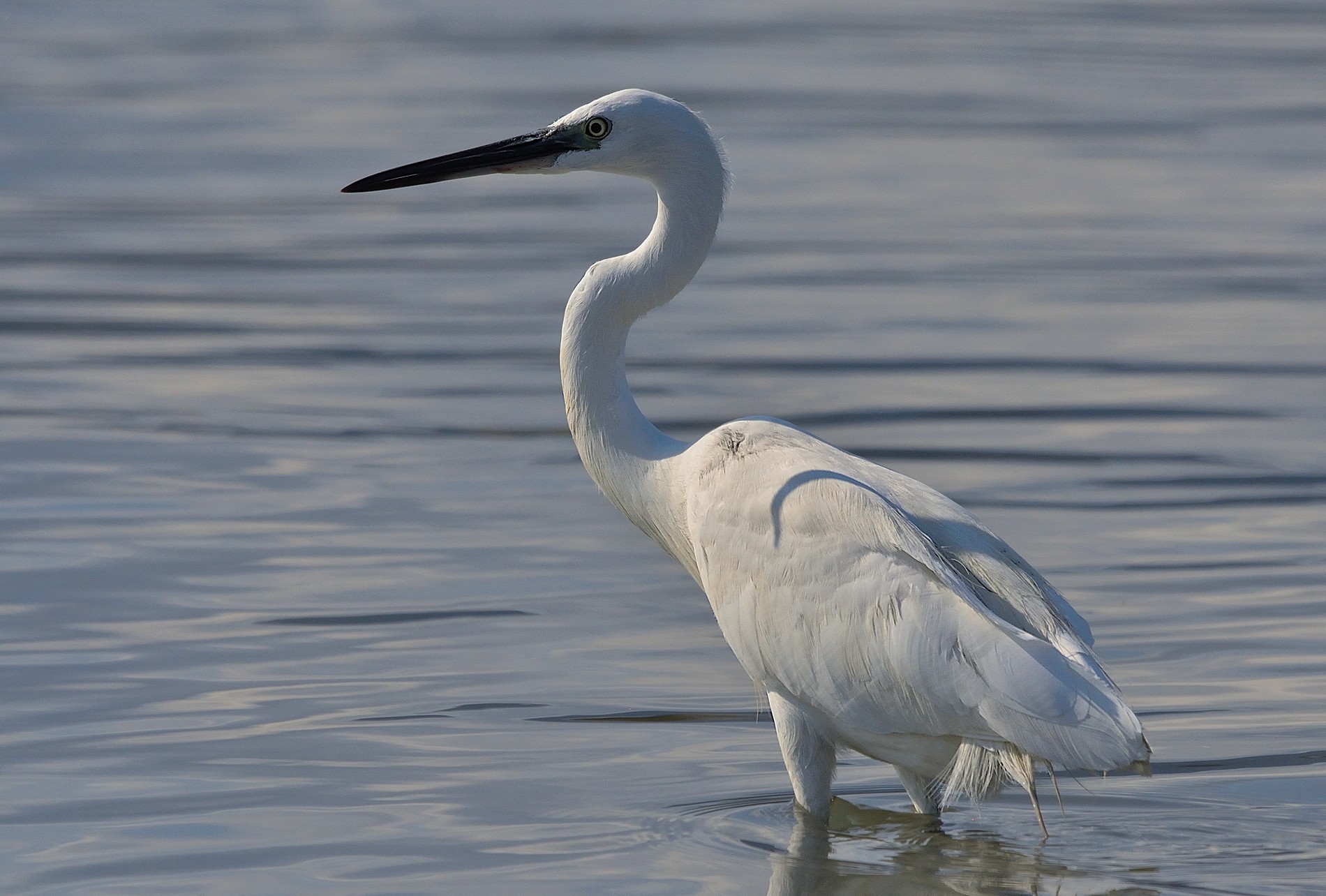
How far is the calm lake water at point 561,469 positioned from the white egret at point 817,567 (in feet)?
1.11

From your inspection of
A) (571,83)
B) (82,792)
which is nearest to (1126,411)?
(82,792)

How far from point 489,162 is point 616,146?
0.41 meters

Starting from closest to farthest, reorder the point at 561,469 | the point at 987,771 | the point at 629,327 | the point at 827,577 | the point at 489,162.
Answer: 1. the point at 987,771
2. the point at 827,577
3. the point at 629,327
4. the point at 489,162
5. the point at 561,469

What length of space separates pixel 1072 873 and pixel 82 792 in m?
2.58

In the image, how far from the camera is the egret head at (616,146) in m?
5.96

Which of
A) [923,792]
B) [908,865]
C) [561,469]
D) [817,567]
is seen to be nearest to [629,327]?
[817,567]

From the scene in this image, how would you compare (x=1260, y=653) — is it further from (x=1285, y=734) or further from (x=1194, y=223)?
(x=1194, y=223)

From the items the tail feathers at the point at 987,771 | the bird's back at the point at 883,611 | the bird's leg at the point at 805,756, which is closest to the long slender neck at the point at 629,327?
the bird's back at the point at 883,611

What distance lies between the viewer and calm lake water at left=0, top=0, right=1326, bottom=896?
5402 mm

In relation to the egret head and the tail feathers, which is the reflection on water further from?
the egret head

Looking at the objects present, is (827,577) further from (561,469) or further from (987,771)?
(561,469)

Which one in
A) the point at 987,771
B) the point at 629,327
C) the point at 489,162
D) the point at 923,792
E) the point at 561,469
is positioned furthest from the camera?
the point at 561,469

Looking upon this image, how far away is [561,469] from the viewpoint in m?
8.83

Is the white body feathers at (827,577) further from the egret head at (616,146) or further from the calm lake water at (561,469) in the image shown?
the calm lake water at (561,469)
